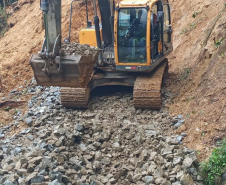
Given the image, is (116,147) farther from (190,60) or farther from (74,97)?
(190,60)

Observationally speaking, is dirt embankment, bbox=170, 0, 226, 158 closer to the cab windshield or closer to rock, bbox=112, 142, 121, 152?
rock, bbox=112, 142, 121, 152

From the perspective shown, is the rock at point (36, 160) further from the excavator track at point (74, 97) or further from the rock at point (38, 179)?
the excavator track at point (74, 97)

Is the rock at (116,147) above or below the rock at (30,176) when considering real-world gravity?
below

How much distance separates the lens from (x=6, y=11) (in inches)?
884

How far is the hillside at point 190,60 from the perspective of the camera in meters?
7.50

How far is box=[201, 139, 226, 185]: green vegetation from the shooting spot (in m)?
6.04

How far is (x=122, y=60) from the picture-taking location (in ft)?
30.4

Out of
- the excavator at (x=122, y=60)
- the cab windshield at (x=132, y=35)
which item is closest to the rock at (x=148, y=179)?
the excavator at (x=122, y=60)

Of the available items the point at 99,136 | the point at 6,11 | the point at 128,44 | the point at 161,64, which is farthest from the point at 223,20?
the point at 6,11

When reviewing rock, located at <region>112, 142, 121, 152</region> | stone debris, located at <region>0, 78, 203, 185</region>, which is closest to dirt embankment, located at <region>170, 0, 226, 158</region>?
stone debris, located at <region>0, 78, 203, 185</region>

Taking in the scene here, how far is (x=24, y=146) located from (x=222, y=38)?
5.44m

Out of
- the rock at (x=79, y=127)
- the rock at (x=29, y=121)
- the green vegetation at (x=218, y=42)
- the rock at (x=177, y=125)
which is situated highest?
the green vegetation at (x=218, y=42)

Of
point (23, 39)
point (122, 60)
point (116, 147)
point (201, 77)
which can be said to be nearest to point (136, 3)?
point (122, 60)

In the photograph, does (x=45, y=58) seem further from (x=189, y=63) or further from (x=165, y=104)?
(x=189, y=63)
